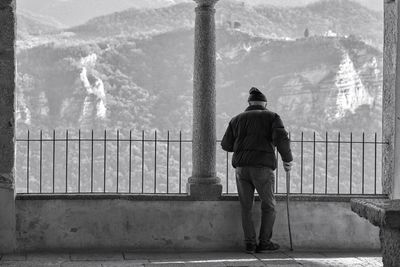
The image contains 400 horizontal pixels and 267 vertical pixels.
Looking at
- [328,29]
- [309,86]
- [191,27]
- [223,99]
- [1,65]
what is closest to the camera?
[1,65]

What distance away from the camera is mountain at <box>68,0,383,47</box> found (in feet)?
178

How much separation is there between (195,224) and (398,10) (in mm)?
3146

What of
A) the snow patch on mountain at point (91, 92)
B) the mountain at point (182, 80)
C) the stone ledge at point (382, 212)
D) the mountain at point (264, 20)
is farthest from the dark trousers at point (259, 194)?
the mountain at point (264, 20)

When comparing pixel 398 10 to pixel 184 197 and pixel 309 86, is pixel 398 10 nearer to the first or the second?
pixel 184 197

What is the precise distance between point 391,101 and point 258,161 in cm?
172

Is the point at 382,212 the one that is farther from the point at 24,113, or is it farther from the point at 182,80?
the point at 182,80

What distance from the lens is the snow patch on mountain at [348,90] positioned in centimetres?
4497

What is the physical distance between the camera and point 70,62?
45031 millimetres

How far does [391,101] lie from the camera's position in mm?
8391

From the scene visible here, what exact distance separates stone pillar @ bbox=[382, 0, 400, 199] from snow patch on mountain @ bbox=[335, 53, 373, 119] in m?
35.8

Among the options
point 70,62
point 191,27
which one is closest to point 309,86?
point 191,27

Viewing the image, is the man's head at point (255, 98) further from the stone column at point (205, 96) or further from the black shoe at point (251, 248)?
the black shoe at point (251, 248)

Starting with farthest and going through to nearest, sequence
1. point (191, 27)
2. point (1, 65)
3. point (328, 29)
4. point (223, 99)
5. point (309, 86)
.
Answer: point (328, 29), point (191, 27), point (309, 86), point (223, 99), point (1, 65)

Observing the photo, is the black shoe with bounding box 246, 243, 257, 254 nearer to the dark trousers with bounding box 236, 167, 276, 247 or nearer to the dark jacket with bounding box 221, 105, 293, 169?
the dark trousers with bounding box 236, 167, 276, 247
